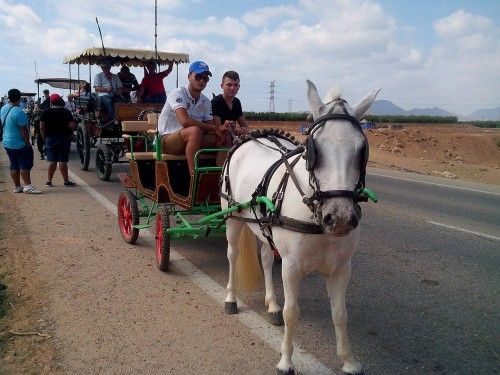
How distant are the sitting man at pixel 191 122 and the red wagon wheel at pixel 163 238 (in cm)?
63

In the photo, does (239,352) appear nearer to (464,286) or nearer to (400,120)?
(464,286)

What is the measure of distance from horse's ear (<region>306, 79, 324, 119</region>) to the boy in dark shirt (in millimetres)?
2347

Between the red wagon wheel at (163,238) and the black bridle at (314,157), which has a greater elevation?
the black bridle at (314,157)

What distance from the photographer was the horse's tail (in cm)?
459

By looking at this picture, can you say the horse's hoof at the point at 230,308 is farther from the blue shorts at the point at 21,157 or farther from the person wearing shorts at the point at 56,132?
the person wearing shorts at the point at 56,132

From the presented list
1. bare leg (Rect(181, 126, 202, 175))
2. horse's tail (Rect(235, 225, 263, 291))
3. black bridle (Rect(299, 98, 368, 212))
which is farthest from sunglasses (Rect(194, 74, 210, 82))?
black bridle (Rect(299, 98, 368, 212))

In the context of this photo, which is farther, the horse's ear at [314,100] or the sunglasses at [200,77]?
the sunglasses at [200,77]

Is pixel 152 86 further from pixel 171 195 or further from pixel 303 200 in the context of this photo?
pixel 303 200

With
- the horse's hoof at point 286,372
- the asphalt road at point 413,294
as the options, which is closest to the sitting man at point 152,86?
the asphalt road at point 413,294

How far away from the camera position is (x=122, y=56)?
1127cm

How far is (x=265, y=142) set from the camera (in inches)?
170

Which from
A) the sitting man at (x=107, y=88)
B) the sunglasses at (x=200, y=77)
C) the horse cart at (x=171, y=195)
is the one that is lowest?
the horse cart at (x=171, y=195)

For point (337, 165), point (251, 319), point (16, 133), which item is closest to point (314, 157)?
point (337, 165)

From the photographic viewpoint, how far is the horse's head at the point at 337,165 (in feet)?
8.25
